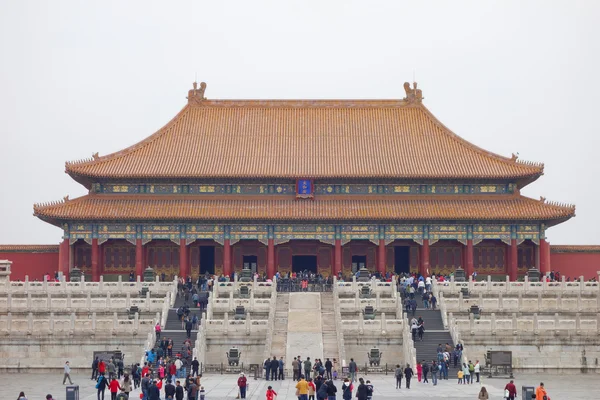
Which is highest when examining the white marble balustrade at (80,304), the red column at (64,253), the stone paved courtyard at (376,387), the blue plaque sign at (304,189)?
the blue plaque sign at (304,189)

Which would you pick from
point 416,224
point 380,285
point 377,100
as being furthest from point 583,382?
point 377,100

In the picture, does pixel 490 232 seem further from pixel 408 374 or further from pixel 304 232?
pixel 408 374

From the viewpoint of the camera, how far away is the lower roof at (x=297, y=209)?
74.6 metres

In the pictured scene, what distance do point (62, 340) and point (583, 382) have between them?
21558mm

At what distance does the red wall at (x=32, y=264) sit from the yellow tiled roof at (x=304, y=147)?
564 centimetres

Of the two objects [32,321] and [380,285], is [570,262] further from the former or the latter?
[32,321]

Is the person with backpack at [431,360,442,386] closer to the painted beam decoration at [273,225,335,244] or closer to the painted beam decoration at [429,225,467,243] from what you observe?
the painted beam decoration at [429,225,467,243]

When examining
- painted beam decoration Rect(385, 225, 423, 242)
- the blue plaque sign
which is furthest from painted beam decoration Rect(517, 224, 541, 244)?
the blue plaque sign

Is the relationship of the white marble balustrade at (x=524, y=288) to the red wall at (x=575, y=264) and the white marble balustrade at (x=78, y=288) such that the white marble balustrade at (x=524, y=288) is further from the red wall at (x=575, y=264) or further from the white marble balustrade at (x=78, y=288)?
the red wall at (x=575, y=264)

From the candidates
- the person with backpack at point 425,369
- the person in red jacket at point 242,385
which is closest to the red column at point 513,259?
the person with backpack at point 425,369

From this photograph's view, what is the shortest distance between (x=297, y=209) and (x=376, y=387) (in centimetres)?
3339

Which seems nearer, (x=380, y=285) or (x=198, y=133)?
(x=380, y=285)

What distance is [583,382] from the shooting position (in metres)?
47.5

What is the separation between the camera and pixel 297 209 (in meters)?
75.9
